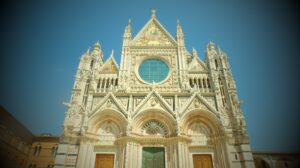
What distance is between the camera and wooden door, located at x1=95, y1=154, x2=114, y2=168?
12945mm

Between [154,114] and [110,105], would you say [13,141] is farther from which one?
[154,114]

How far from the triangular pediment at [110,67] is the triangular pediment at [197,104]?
7.52 metres

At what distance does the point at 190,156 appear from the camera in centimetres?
1314

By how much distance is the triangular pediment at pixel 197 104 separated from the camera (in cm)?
1419

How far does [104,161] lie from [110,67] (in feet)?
28.9

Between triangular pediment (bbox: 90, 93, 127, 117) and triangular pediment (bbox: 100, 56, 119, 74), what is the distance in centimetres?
312

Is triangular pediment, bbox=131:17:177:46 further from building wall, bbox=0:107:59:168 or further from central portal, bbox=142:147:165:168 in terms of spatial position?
building wall, bbox=0:107:59:168

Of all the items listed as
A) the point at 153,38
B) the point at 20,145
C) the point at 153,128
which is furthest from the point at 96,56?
the point at 20,145

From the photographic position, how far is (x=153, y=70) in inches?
695

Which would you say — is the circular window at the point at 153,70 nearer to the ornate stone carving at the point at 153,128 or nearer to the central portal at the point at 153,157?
the ornate stone carving at the point at 153,128

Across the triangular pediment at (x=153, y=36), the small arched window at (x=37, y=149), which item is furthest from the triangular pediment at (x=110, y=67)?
the small arched window at (x=37, y=149)

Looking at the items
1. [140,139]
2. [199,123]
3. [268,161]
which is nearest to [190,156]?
[199,123]

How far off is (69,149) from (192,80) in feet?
37.8

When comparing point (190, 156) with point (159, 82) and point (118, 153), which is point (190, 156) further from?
point (159, 82)
